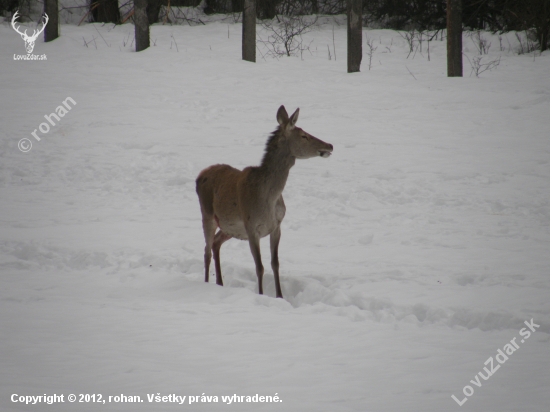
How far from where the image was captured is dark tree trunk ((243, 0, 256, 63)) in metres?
18.1

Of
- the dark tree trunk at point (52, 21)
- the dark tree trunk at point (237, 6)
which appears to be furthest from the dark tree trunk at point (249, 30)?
the dark tree trunk at point (237, 6)

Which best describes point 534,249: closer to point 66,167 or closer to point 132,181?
point 132,181

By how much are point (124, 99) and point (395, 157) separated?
7.73m

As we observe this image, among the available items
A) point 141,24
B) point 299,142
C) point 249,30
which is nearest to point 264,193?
point 299,142

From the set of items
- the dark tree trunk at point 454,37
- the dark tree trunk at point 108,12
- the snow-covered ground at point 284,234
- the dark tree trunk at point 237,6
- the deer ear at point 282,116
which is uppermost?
the dark tree trunk at point 237,6

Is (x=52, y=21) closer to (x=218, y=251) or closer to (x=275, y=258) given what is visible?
(x=218, y=251)

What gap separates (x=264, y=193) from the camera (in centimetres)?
723

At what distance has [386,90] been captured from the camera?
57.7 ft

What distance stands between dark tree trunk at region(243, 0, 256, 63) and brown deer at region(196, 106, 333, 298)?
11.6 meters

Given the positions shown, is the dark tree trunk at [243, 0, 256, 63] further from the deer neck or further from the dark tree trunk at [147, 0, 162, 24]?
the deer neck

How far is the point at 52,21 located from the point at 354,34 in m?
10.1

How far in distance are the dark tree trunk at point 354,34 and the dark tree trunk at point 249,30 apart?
2827 mm

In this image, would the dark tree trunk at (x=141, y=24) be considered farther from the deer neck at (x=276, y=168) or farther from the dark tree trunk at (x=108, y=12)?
the deer neck at (x=276, y=168)

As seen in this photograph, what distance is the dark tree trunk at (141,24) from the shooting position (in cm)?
1891
